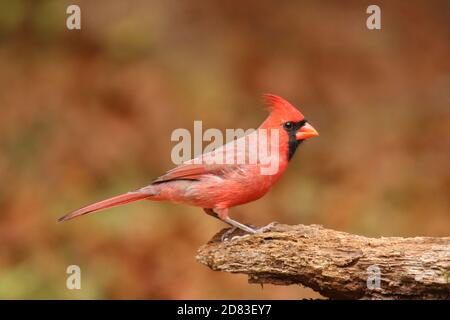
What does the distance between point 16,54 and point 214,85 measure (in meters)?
1.84

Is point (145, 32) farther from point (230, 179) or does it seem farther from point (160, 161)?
point (230, 179)

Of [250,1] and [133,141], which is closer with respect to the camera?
[133,141]

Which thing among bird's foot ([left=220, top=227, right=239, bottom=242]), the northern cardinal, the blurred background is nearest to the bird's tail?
the northern cardinal

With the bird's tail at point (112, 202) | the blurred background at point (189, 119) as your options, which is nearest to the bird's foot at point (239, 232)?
the bird's tail at point (112, 202)

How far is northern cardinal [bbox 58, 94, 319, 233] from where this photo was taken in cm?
376

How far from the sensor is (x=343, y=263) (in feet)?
11.2

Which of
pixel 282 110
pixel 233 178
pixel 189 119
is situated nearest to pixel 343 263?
pixel 233 178

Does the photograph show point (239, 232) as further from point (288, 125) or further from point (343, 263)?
point (343, 263)

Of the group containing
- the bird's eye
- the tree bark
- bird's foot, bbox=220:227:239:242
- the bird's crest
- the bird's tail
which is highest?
the bird's crest

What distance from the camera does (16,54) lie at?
6957 millimetres

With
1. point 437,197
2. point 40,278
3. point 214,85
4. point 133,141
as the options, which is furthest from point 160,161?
point 437,197

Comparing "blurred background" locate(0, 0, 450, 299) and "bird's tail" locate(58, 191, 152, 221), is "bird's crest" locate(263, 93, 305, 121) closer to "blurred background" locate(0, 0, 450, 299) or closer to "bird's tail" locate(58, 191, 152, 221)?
"bird's tail" locate(58, 191, 152, 221)

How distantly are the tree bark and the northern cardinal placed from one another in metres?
0.23

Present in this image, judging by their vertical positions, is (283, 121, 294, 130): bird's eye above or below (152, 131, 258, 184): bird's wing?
above
